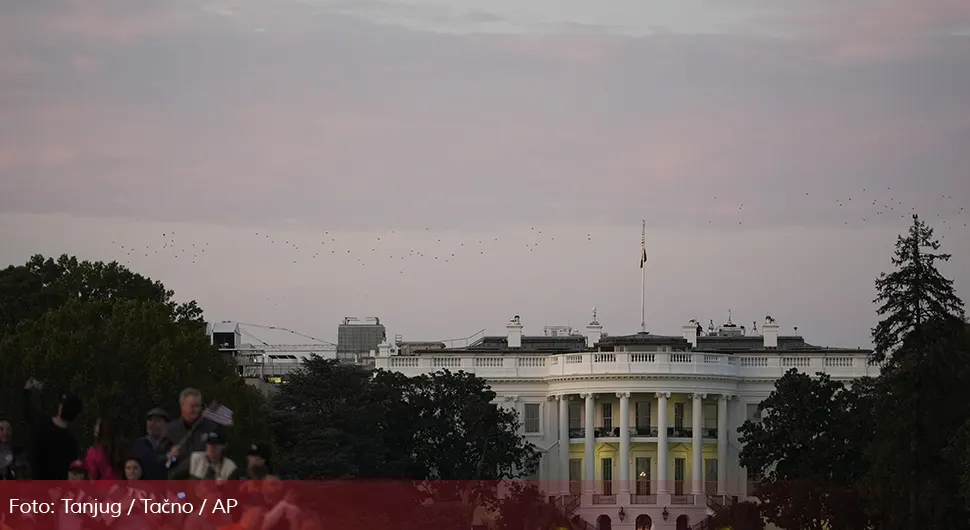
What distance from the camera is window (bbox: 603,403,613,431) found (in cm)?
16325

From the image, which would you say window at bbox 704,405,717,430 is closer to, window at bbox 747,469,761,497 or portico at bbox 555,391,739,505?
portico at bbox 555,391,739,505

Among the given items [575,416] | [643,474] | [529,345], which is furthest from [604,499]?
[529,345]

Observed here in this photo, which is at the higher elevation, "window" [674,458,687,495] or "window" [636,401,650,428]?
"window" [636,401,650,428]

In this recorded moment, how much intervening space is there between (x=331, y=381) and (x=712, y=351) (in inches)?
1401

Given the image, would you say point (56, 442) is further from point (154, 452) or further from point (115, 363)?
point (115, 363)

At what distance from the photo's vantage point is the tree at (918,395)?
109 meters

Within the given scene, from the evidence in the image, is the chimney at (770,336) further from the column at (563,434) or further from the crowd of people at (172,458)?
the crowd of people at (172,458)

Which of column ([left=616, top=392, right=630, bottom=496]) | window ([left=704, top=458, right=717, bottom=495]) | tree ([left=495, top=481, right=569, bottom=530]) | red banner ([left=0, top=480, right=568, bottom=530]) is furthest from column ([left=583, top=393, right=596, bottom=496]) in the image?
red banner ([left=0, top=480, right=568, bottom=530])

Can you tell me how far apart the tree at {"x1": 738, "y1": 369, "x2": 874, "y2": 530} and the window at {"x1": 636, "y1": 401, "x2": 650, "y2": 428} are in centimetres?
1440

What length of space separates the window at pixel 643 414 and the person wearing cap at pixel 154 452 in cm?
12031

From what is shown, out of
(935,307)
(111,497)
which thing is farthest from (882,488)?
(111,497)

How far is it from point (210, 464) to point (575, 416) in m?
123

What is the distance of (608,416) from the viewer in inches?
6432

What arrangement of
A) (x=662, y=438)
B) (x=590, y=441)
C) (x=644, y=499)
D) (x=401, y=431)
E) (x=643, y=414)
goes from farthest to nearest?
(x=643, y=414), (x=590, y=441), (x=662, y=438), (x=644, y=499), (x=401, y=431)
